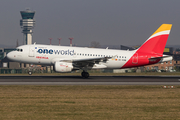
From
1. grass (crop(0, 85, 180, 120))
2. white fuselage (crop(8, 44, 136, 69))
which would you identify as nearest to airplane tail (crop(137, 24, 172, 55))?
white fuselage (crop(8, 44, 136, 69))

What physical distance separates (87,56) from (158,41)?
37.8 ft

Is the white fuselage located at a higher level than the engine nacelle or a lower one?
higher

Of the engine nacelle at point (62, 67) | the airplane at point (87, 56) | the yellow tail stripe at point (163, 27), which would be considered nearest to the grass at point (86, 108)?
the engine nacelle at point (62, 67)

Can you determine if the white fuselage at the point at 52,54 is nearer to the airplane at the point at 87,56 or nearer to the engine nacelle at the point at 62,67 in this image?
the airplane at the point at 87,56

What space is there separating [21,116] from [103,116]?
4.20 m

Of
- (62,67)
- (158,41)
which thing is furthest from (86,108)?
(158,41)

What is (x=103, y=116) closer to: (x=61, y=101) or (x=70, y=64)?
(x=61, y=101)

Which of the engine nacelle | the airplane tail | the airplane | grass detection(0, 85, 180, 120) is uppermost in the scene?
→ the airplane tail

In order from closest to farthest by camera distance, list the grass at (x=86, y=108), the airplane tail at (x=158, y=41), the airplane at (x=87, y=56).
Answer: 1. the grass at (x=86, y=108)
2. the airplane at (x=87, y=56)
3. the airplane tail at (x=158, y=41)

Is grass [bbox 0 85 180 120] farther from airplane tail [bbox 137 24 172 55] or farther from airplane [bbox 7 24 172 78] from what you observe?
airplane tail [bbox 137 24 172 55]

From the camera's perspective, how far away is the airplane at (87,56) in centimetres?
3764

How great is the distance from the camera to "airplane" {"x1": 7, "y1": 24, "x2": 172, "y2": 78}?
37.6m

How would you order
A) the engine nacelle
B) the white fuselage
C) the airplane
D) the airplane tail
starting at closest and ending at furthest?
the engine nacelle → the airplane → the white fuselage → the airplane tail

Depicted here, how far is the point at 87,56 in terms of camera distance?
39.8m
